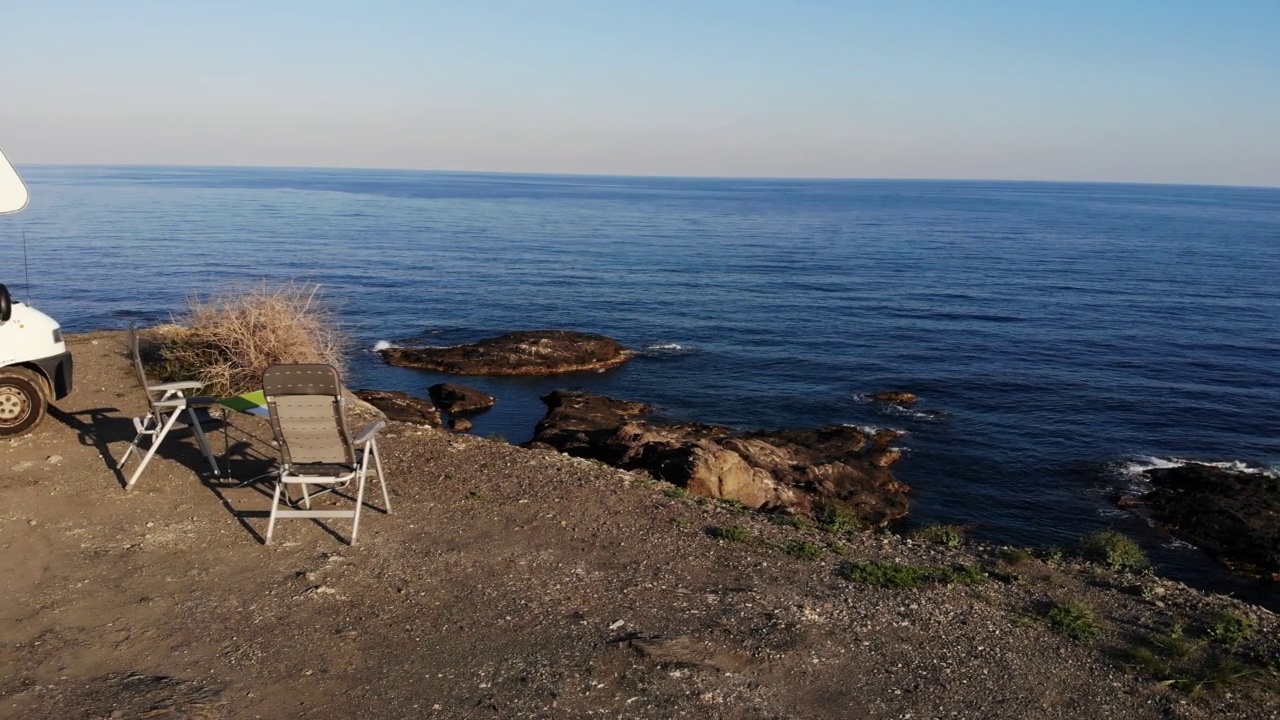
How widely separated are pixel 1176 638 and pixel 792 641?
326 cm

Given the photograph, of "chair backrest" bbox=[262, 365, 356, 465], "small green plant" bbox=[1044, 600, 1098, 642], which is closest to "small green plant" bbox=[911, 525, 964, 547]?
"small green plant" bbox=[1044, 600, 1098, 642]

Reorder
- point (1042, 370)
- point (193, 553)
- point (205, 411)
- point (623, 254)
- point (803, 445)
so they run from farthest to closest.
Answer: point (623, 254) < point (1042, 370) < point (803, 445) < point (205, 411) < point (193, 553)

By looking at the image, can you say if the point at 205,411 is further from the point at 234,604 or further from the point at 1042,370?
the point at 1042,370

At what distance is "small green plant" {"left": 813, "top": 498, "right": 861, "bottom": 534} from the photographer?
10.6 metres

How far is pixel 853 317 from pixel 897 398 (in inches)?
520

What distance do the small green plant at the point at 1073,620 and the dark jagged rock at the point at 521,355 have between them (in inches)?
903

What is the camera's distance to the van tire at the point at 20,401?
10.9 m

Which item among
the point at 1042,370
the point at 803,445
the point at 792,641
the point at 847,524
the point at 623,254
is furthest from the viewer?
the point at 623,254

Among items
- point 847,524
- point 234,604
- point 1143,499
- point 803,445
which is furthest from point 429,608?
point 1143,499

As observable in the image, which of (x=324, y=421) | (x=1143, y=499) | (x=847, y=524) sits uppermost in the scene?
(x=324, y=421)

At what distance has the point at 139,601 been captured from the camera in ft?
23.6

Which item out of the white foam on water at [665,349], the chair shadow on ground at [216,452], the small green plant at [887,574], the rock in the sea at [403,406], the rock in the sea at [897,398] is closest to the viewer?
the small green plant at [887,574]

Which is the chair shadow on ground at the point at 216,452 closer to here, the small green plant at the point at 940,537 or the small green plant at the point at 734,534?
→ the small green plant at the point at 734,534

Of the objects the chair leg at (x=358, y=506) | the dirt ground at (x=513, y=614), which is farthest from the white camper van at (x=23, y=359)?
the chair leg at (x=358, y=506)
